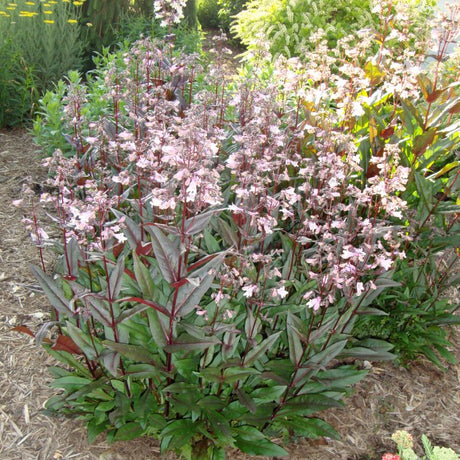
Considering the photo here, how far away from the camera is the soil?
2576 millimetres

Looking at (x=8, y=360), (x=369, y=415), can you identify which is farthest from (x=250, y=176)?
(x=8, y=360)

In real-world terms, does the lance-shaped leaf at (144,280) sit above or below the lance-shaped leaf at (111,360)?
above

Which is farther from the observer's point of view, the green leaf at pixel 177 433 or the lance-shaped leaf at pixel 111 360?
the green leaf at pixel 177 433

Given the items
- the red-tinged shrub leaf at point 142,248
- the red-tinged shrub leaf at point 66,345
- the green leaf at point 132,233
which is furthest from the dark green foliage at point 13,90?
the red-tinged shrub leaf at point 66,345

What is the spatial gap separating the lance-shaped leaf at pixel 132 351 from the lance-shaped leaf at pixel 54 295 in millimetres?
264

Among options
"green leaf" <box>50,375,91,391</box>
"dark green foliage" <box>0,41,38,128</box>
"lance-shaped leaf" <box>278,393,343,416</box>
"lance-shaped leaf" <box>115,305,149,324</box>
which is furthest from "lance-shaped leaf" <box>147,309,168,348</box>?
Result: "dark green foliage" <box>0,41,38,128</box>

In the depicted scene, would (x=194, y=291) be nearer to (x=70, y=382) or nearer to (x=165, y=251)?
(x=165, y=251)

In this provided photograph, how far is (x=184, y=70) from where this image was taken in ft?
12.8

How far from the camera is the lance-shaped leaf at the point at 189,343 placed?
2.24 metres

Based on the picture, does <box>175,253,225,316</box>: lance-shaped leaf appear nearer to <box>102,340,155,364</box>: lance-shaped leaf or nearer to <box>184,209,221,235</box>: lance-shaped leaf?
<box>184,209,221,235</box>: lance-shaped leaf

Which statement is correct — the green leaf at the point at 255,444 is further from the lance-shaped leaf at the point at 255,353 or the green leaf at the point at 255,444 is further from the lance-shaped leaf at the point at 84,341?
the lance-shaped leaf at the point at 84,341

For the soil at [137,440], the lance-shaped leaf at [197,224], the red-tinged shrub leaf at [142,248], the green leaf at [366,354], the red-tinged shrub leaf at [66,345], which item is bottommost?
the soil at [137,440]

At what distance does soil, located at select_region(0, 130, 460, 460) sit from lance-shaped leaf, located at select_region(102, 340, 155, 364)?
1.85 feet

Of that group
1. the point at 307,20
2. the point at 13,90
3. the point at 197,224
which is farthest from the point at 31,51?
the point at 197,224
